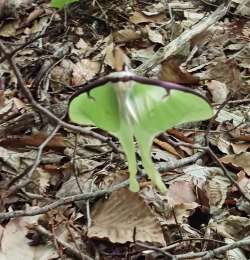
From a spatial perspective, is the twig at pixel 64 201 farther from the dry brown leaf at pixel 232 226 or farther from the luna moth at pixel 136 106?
the luna moth at pixel 136 106

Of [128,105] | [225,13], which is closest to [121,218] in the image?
[128,105]

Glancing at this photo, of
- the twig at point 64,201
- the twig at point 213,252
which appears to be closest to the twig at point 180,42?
the twig at point 64,201

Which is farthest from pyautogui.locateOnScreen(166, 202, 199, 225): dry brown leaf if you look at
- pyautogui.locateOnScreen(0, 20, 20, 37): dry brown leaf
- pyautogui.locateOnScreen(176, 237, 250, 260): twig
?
pyautogui.locateOnScreen(0, 20, 20, 37): dry brown leaf

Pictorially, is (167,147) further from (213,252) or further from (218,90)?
(213,252)

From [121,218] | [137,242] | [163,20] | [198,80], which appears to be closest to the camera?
[137,242]

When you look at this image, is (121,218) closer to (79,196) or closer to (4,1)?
(79,196)
